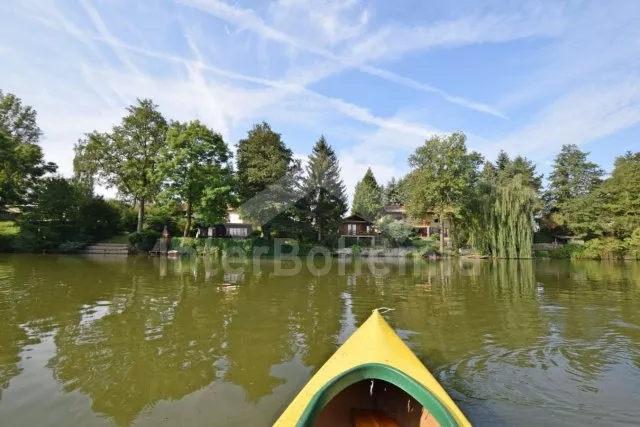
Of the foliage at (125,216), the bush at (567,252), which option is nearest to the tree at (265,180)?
the foliage at (125,216)

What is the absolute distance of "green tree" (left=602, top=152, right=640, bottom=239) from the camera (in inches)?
1366

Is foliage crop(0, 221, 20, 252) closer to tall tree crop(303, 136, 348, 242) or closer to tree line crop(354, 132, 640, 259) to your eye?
tall tree crop(303, 136, 348, 242)

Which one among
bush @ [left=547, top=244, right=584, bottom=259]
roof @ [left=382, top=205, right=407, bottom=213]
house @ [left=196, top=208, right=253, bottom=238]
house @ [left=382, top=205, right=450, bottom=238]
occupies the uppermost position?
roof @ [left=382, top=205, right=407, bottom=213]

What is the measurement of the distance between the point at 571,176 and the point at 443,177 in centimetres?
1989

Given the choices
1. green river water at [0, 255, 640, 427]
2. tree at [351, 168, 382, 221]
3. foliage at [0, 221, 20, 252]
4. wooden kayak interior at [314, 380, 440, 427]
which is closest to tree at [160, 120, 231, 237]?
foliage at [0, 221, 20, 252]

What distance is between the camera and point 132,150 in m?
34.0

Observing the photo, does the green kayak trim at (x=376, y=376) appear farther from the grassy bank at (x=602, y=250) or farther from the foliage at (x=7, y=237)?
the grassy bank at (x=602, y=250)

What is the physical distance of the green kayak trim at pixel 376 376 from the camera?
2.89 metres

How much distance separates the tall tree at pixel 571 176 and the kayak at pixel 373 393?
47.1 meters

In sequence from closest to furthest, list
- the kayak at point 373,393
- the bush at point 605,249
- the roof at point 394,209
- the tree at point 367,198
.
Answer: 1. the kayak at point 373,393
2. the bush at point 605,249
3. the tree at point 367,198
4. the roof at point 394,209

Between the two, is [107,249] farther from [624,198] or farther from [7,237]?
[624,198]

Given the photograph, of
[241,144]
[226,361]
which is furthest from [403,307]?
[241,144]

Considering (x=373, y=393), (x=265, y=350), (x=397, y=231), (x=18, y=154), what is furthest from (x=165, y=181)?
(x=373, y=393)

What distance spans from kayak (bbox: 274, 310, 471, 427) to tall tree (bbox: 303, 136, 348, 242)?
104 feet
